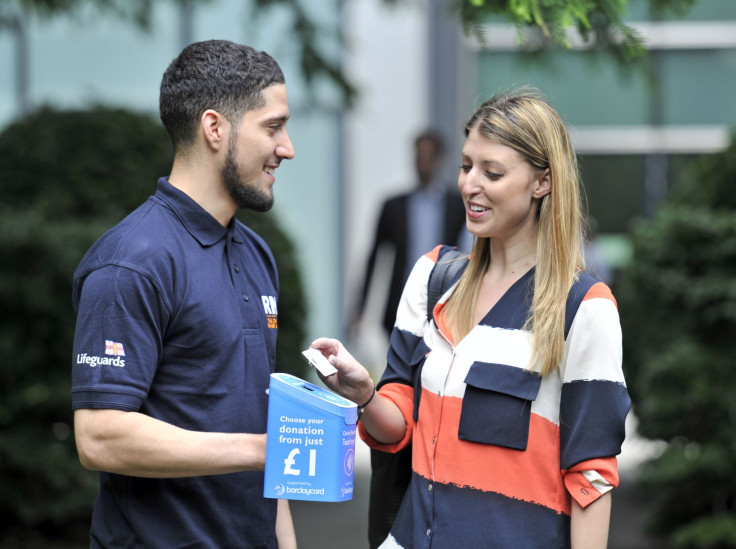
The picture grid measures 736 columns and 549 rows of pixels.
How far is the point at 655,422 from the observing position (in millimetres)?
5465

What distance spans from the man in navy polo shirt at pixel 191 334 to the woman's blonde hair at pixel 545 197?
51cm

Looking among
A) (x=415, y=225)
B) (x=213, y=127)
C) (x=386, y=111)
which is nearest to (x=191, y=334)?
(x=213, y=127)

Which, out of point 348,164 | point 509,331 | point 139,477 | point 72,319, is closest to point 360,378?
point 509,331

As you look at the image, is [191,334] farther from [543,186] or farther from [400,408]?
[543,186]

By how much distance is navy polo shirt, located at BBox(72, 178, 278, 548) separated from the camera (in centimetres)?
208

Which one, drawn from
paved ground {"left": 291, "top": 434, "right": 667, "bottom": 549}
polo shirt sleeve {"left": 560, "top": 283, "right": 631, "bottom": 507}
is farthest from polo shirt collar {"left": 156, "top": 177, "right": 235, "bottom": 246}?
paved ground {"left": 291, "top": 434, "right": 667, "bottom": 549}

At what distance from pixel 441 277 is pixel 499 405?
45cm

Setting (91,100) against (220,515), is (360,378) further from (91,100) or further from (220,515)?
(91,100)

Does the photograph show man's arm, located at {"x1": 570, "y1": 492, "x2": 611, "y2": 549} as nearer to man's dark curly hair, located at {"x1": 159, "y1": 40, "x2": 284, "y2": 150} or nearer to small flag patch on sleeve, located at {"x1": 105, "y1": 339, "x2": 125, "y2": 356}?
small flag patch on sleeve, located at {"x1": 105, "y1": 339, "x2": 125, "y2": 356}

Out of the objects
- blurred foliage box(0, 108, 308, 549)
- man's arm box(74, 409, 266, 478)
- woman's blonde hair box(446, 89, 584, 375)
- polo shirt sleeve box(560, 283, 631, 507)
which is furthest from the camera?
blurred foliage box(0, 108, 308, 549)

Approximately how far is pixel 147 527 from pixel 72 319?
3.33m

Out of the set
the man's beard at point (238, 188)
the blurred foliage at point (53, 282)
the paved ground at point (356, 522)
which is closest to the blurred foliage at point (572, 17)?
the man's beard at point (238, 188)

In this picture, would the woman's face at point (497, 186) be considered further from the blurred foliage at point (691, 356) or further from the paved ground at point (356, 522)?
the paved ground at point (356, 522)

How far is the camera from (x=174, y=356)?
7.16ft
